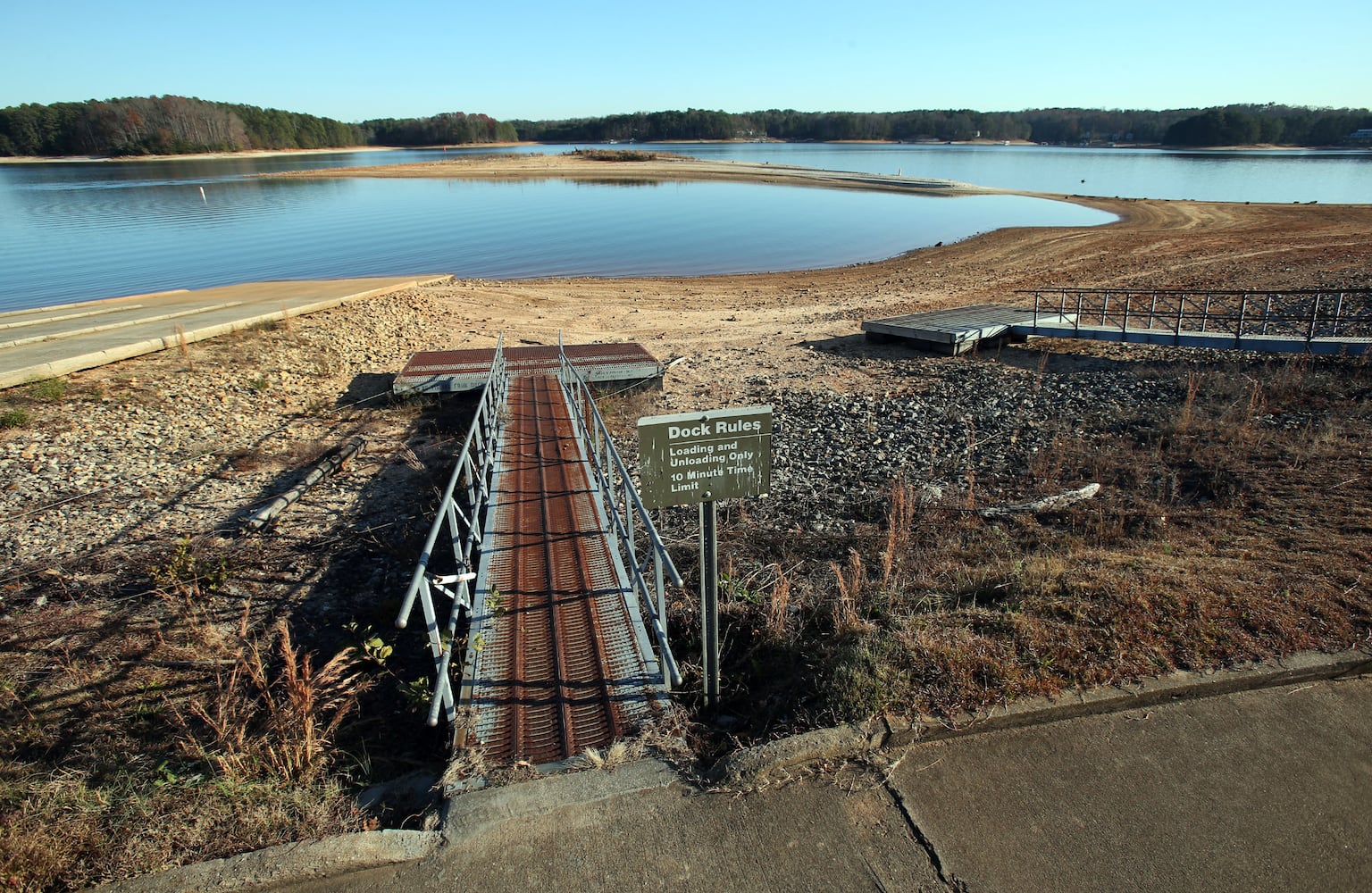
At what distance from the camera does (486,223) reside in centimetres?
4550

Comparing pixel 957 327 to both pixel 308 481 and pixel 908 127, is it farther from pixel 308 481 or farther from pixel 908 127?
pixel 908 127

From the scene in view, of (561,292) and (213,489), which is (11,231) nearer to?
(561,292)

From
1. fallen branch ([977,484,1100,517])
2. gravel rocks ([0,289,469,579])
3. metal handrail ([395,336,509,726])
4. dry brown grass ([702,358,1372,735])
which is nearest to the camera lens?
metal handrail ([395,336,509,726])

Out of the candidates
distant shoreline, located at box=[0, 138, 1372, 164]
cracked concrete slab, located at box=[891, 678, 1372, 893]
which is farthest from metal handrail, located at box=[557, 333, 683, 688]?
distant shoreline, located at box=[0, 138, 1372, 164]

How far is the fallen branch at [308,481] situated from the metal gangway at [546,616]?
7.58ft

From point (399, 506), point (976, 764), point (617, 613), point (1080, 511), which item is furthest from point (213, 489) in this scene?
point (1080, 511)

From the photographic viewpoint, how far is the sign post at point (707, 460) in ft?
11.8

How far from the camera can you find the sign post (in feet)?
11.8

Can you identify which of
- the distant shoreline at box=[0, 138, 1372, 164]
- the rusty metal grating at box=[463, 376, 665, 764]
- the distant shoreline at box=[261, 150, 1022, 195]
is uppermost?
the distant shoreline at box=[0, 138, 1372, 164]

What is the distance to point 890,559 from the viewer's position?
19.2ft

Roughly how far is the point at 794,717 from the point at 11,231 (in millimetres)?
55669

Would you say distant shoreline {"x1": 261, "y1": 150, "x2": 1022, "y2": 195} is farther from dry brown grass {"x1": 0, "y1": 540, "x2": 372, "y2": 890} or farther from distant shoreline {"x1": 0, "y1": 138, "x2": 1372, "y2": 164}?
dry brown grass {"x1": 0, "y1": 540, "x2": 372, "y2": 890}

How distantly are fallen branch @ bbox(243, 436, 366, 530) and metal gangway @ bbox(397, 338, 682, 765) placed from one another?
91.0 inches

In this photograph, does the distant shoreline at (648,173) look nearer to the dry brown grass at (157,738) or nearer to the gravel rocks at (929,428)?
the gravel rocks at (929,428)
